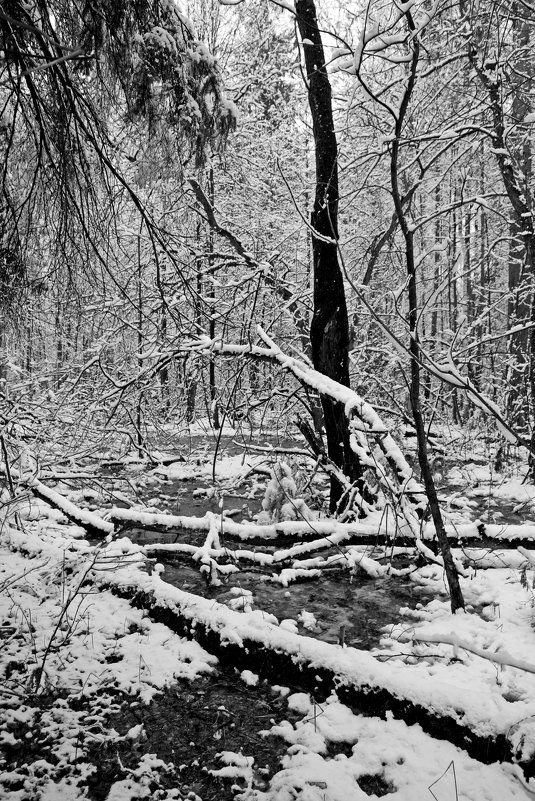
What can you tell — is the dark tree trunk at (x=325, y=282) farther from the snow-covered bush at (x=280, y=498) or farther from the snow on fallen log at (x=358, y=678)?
the snow on fallen log at (x=358, y=678)

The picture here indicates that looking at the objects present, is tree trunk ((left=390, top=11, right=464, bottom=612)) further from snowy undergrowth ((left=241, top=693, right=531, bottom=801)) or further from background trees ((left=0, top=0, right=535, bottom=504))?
snowy undergrowth ((left=241, top=693, right=531, bottom=801))

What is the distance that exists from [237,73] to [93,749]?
462 inches

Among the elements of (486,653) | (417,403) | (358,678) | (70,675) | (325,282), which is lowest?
(70,675)

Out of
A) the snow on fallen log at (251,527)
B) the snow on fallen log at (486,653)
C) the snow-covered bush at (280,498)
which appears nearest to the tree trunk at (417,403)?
the snow on fallen log at (251,527)

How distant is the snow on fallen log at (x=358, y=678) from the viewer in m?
2.08

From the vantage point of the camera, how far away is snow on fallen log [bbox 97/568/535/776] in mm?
2080

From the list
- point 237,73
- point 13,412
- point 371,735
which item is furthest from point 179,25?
point 237,73

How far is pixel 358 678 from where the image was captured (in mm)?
2502

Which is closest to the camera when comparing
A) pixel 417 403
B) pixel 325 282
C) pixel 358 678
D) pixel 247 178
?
pixel 358 678

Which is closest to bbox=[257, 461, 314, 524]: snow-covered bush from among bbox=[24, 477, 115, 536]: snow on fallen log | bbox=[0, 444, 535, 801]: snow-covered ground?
bbox=[0, 444, 535, 801]: snow-covered ground

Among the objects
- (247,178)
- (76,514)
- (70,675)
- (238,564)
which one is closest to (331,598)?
(238,564)

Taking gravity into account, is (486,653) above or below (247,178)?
below

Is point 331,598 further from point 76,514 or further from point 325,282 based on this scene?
point 325,282

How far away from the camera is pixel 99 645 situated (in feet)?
10.4
